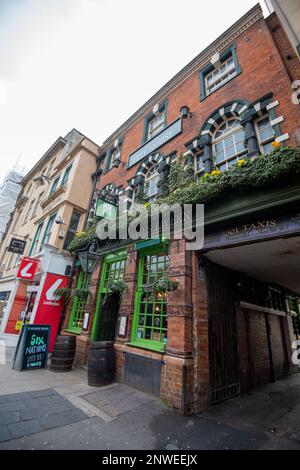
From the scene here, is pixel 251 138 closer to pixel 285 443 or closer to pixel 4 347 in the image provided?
pixel 285 443

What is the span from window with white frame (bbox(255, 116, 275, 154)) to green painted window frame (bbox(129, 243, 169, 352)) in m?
4.12

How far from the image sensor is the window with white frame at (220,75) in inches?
327

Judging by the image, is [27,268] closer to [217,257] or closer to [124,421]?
[124,421]

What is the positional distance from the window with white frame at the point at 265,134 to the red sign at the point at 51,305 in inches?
386

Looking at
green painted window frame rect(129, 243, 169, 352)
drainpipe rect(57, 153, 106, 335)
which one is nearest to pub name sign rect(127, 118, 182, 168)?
drainpipe rect(57, 153, 106, 335)

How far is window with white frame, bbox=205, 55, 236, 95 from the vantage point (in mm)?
8312

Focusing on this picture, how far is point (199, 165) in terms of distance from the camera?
782cm

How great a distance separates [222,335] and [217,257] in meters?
2.16

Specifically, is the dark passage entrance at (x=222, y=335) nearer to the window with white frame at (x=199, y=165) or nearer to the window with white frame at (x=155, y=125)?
the window with white frame at (x=199, y=165)

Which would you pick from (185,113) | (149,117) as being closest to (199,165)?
(185,113)

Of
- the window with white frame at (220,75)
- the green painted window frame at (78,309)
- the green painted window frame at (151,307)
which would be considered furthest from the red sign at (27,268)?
the window with white frame at (220,75)

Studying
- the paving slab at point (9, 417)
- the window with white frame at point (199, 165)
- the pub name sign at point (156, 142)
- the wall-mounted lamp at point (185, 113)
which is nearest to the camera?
the paving slab at point (9, 417)

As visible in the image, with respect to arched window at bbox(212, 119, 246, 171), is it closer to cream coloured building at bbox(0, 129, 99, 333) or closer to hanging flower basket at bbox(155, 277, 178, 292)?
hanging flower basket at bbox(155, 277, 178, 292)

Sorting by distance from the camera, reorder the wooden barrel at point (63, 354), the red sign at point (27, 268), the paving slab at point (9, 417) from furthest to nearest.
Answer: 1. the red sign at point (27, 268)
2. the wooden barrel at point (63, 354)
3. the paving slab at point (9, 417)
